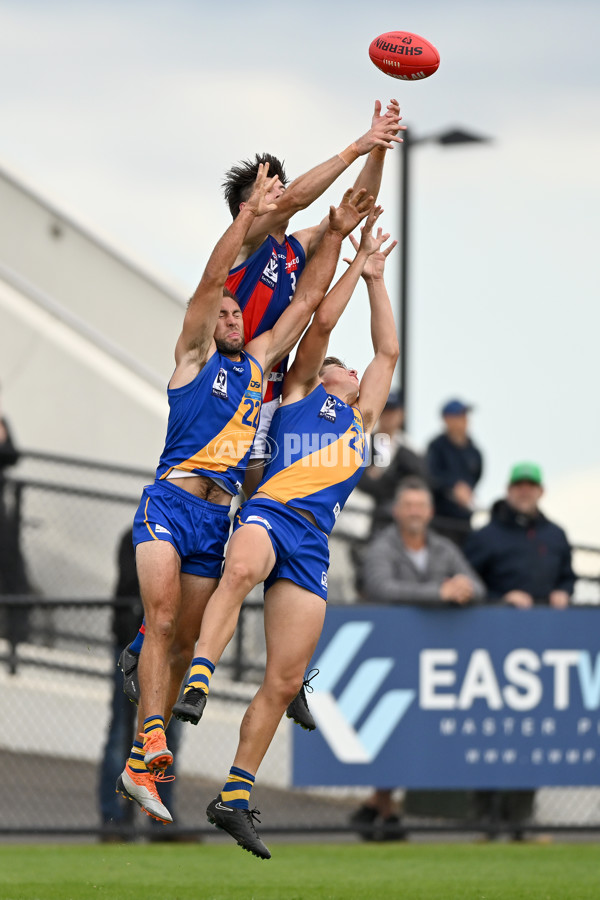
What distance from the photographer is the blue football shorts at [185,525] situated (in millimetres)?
8055

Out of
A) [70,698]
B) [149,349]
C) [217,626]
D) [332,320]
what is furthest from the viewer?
[149,349]

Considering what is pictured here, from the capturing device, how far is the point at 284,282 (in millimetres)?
8461

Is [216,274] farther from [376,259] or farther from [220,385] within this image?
[376,259]

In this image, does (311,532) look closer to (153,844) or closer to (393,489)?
(153,844)

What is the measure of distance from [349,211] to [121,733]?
453cm

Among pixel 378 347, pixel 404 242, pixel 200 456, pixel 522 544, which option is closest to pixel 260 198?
pixel 378 347

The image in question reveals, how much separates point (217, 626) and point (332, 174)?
2.43 meters

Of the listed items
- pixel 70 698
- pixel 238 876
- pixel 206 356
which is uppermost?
pixel 206 356

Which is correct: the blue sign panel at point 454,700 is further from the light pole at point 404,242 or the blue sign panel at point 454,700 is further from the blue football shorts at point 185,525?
the light pole at point 404,242

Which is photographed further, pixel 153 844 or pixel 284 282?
pixel 153 844

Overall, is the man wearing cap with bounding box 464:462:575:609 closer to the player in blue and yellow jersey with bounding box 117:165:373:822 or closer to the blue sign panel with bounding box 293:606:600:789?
the blue sign panel with bounding box 293:606:600:789

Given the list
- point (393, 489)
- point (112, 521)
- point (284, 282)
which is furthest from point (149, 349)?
point (284, 282)

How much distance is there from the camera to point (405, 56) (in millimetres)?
8102

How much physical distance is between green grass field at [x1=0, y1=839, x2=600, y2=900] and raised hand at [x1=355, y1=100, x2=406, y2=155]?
437 centimetres
